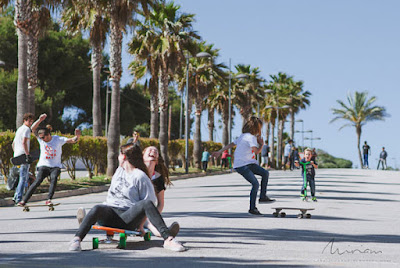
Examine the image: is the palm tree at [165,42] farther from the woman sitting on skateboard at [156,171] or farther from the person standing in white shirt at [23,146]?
the woman sitting on skateboard at [156,171]

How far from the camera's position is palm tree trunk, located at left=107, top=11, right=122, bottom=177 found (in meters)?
25.9

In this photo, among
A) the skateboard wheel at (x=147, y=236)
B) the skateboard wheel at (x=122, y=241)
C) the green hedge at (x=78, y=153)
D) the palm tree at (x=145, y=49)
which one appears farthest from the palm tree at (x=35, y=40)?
the skateboard wheel at (x=122, y=241)

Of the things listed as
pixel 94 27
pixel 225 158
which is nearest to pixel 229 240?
pixel 94 27

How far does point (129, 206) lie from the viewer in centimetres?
725

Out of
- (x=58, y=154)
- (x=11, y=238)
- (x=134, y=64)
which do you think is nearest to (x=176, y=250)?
(x=11, y=238)

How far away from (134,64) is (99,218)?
1251 inches

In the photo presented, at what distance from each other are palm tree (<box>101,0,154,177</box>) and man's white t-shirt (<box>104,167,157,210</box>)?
60.4 feet

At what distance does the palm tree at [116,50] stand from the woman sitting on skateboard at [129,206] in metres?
18.4

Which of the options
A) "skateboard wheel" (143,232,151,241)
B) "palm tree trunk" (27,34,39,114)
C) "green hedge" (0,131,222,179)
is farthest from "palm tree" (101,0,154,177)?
"skateboard wheel" (143,232,151,241)

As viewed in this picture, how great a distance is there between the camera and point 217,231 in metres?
9.12

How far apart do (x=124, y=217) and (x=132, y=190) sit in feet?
1.08

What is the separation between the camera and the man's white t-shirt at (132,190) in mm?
7273

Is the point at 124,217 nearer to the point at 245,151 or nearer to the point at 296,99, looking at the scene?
the point at 245,151

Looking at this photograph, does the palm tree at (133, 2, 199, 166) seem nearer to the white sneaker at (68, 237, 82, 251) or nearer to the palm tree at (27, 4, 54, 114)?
the palm tree at (27, 4, 54, 114)
